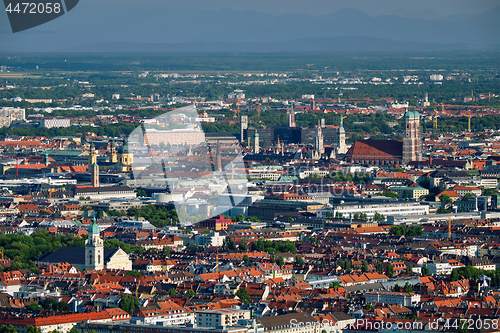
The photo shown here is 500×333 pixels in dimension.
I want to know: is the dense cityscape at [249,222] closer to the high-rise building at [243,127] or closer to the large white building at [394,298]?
the large white building at [394,298]

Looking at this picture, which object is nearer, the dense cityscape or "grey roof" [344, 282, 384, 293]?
the dense cityscape

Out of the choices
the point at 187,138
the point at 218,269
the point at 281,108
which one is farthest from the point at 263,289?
the point at 281,108

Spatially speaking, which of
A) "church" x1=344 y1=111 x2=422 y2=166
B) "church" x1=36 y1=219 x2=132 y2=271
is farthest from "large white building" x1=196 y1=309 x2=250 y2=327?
"church" x1=344 y1=111 x2=422 y2=166

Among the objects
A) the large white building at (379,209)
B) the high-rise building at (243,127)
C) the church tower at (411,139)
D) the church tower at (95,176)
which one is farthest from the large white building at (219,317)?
the high-rise building at (243,127)

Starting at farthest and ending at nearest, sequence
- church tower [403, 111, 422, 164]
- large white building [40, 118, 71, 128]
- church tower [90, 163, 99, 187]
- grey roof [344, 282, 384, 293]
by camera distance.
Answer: large white building [40, 118, 71, 128] → church tower [403, 111, 422, 164] → church tower [90, 163, 99, 187] → grey roof [344, 282, 384, 293]

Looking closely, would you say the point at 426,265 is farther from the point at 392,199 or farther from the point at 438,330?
the point at 392,199

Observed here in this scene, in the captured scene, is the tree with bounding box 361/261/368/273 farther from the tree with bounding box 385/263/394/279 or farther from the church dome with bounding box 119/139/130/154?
the church dome with bounding box 119/139/130/154
